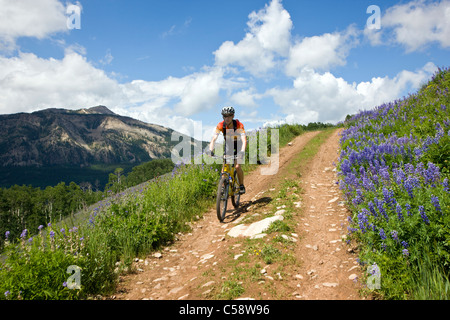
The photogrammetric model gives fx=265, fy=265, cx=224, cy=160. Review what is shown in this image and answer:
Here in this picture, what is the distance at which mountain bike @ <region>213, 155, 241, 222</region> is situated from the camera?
8336 mm

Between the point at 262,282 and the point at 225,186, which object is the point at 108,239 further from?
the point at 262,282

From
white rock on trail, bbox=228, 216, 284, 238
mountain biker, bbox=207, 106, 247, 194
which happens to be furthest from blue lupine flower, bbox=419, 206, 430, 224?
mountain biker, bbox=207, 106, 247, 194

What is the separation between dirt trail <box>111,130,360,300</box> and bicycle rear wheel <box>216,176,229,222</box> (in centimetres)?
37

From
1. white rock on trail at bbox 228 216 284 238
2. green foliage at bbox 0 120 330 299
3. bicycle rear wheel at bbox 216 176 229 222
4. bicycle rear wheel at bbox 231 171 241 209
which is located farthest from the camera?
bicycle rear wheel at bbox 231 171 241 209

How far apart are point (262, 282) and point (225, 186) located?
4.27 meters

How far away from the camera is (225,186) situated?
859 cm

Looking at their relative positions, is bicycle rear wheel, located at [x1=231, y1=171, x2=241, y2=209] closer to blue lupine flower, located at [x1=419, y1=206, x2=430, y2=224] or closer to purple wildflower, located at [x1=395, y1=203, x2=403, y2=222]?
purple wildflower, located at [x1=395, y1=203, x2=403, y2=222]

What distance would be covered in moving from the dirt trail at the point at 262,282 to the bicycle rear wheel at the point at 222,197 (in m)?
0.37

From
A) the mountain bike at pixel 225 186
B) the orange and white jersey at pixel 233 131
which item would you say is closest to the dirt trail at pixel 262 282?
the mountain bike at pixel 225 186

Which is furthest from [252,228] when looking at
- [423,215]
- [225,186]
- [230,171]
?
[423,215]

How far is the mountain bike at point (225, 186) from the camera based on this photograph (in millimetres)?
8336

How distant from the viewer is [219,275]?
5.15 metres

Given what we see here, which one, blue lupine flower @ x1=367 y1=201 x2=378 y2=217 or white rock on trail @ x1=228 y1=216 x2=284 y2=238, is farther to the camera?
white rock on trail @ x1=228 y1=216 x2=284 y2=238
